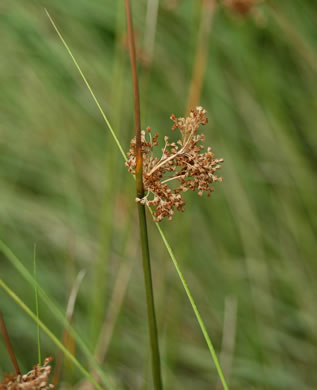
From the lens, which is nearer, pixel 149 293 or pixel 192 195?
pixel 149 293

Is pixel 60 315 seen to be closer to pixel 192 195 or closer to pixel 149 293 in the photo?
pixel 149 293

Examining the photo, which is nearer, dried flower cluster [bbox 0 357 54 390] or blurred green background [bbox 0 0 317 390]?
dried flower cluster [bbox 0 357 54 390]

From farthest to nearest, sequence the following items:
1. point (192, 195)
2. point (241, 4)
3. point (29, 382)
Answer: point (192, 195), point (241, 4), point (29, 382)

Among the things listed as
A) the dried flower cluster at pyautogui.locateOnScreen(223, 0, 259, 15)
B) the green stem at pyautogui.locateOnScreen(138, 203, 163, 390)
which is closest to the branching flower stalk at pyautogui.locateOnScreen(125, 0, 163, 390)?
the green stem at pyautogui.locateOnScreen(138, 203, 163, 390)

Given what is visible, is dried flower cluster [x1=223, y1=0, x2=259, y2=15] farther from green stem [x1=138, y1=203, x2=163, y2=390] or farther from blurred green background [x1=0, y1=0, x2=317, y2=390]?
green stem [x1=138, y1=203, x2=163, y2=390]

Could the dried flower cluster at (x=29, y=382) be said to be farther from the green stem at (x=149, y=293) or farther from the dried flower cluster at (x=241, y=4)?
the dried flower cluster at (x=241, y=4)

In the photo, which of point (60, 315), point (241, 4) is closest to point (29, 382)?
point (60, 315)

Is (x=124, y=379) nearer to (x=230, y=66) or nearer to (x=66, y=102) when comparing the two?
(x=66, y=102)

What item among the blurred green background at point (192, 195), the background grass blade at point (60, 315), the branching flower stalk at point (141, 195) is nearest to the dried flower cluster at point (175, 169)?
the branching flower stalk at point (141, 195)
